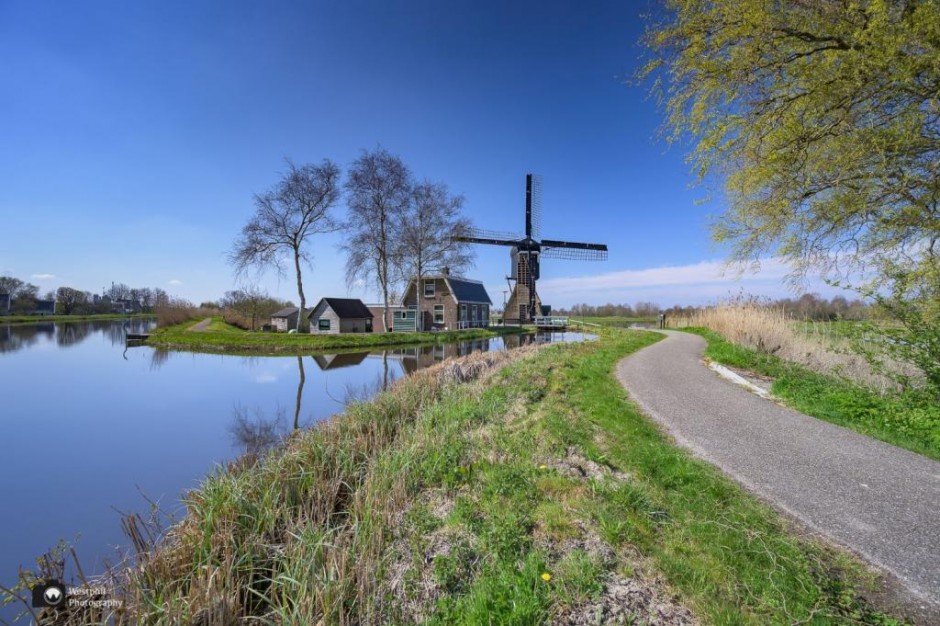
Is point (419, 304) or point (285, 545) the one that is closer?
point (285, 545)

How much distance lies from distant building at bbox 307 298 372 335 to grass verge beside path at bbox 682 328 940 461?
29589 millimetres

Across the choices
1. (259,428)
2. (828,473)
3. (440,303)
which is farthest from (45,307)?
(828,473)

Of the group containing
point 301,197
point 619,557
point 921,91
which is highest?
point 301,197

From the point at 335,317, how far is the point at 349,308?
203 centimetres

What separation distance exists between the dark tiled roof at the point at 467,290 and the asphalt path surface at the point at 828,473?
28.5 meters

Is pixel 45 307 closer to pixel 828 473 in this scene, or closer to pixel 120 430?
pixel 120 430

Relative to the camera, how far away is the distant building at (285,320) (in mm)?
36188

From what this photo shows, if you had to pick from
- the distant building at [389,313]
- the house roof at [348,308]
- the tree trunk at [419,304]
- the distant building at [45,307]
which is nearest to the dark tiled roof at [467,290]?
the tree trunk at [419,304]

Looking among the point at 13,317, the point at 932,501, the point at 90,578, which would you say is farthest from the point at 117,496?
the point at 13,317

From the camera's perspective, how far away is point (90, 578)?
3.52 metres

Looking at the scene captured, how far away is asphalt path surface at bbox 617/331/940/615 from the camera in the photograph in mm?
2705

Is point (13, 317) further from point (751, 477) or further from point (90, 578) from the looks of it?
point (751, 477)

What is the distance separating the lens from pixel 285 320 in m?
36.5

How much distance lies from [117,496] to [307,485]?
3257mm
